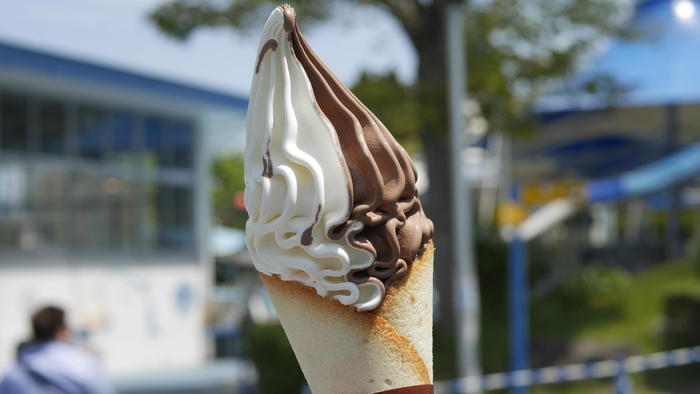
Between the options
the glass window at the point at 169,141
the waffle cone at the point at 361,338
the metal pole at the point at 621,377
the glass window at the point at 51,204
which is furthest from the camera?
the glass window at the point at 169,141

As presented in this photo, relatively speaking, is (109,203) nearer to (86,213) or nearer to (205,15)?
(86,213)

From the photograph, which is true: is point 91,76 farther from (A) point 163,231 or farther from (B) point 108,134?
(A) point 163,231

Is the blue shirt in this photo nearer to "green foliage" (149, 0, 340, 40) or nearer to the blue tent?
"green foliage" (149, 0, 340, 40)

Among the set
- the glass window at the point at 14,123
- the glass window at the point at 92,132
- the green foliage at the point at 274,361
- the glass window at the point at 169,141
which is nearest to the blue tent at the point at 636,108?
the green foliage at the point at 274,361

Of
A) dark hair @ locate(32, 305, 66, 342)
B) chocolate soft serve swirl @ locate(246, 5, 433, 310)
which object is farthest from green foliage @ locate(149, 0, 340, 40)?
chocolate soft serve swirl @ locate(246, 5, 433, 310)

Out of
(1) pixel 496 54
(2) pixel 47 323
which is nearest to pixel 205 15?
(1) pixel 496 54

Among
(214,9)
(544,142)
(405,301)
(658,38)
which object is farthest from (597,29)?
(405,301)

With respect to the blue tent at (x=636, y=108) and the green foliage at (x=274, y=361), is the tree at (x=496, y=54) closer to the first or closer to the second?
the blue tent at (x=636, y=108)
